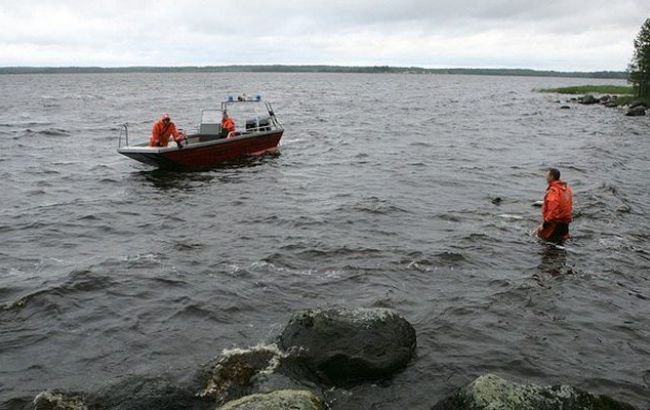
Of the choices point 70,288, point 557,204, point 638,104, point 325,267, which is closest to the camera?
point 70,288

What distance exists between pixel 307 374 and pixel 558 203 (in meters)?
7.44

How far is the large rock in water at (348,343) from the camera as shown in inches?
277

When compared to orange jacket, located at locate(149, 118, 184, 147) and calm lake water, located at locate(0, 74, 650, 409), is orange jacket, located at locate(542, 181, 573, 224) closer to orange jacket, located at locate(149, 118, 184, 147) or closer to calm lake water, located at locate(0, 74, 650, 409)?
calm lake water, located at locate(0, 74, 650, 409)

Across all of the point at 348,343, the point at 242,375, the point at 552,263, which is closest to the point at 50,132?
the point at 552,263

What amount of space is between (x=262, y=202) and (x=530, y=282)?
28.1ft

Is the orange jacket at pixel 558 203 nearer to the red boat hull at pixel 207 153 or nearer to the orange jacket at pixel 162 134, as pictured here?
the red boat hull at pixel 207 153

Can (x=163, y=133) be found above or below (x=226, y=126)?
below

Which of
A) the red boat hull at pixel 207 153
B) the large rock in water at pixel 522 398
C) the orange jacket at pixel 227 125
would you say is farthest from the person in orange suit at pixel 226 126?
the large rock in water at pixel 522 398

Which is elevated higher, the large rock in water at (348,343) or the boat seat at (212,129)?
the boat seat at (212,129)

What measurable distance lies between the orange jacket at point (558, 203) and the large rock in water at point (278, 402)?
8.33 meters

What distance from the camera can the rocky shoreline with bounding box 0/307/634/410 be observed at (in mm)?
5781

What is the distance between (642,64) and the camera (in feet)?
188

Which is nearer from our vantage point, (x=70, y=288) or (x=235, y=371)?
(x=235, y=371)

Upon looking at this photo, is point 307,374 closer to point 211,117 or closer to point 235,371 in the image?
point 235,371
